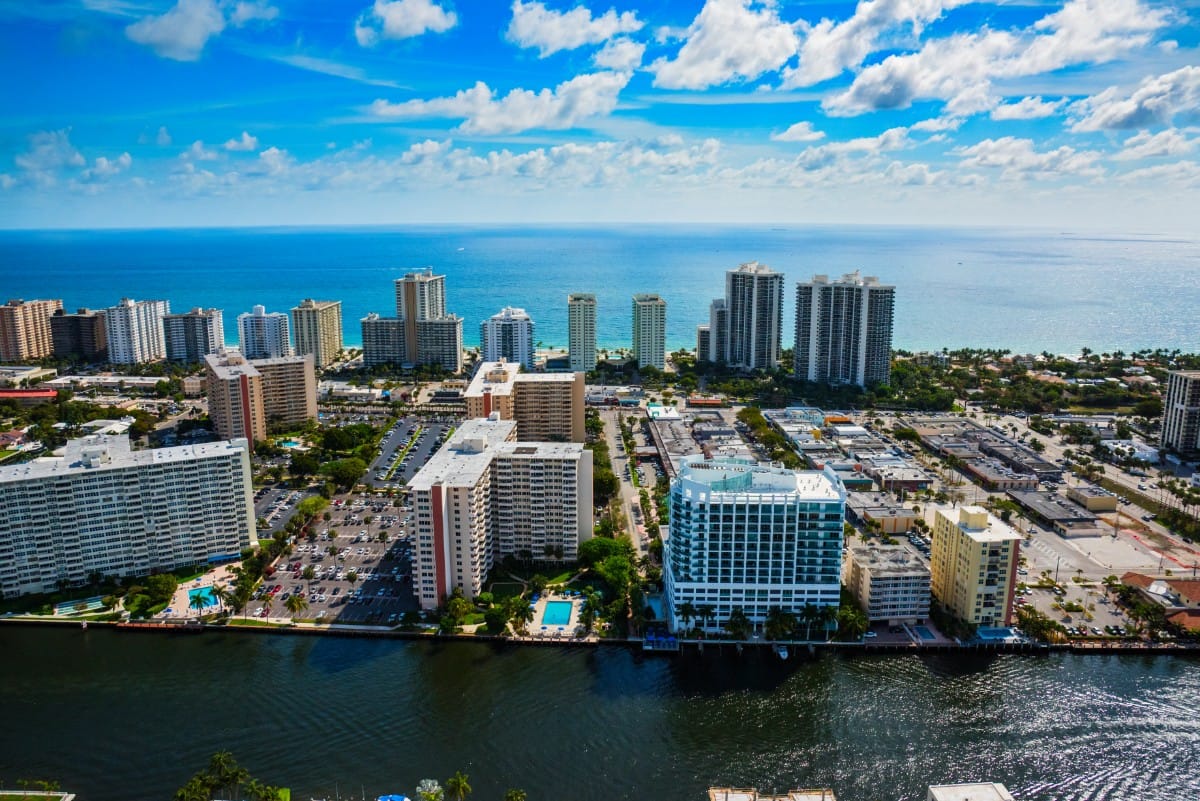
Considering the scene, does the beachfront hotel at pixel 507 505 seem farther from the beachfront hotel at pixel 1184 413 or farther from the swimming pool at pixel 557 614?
the beachfront hotel at pixel 1184 413

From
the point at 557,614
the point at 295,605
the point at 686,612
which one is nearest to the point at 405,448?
the point at 295,605

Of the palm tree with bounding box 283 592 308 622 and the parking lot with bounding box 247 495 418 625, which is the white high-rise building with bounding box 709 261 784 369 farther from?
the palm tree with bounding box 283 592 308 622

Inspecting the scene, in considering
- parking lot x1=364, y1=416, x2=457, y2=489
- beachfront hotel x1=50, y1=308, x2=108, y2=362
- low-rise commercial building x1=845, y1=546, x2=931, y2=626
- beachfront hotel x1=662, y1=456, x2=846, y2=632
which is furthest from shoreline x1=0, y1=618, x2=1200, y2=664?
beachfront hotel x1=50, y1=308, x2=108, y2=362

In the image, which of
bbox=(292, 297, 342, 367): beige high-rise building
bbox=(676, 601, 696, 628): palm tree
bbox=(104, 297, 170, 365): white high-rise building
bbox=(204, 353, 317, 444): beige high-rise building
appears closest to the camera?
bbox=(676, 601, 696, 628): palm tree

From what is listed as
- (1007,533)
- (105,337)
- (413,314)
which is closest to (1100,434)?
(1007,533)

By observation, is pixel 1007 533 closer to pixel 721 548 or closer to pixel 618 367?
pixel 721 548

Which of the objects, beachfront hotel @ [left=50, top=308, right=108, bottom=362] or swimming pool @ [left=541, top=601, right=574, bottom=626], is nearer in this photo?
swimming pool @ [left=541, top=601, right=574, bottom=626]
